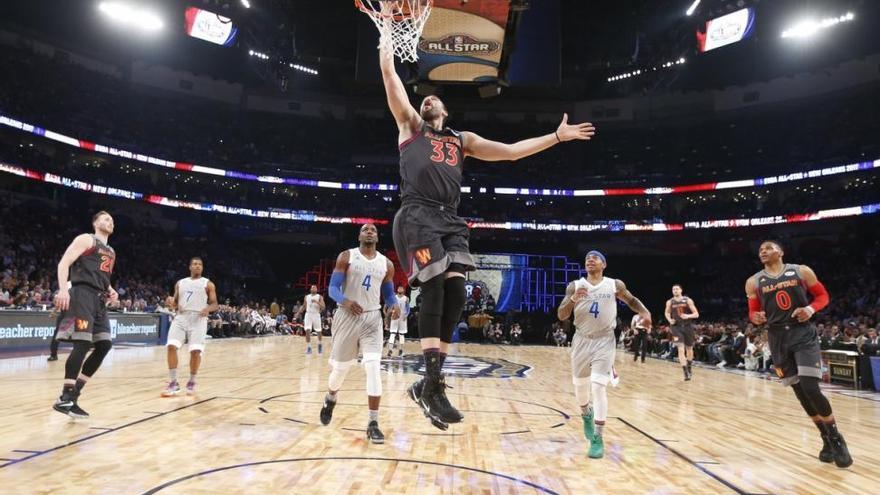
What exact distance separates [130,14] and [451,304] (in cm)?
2568

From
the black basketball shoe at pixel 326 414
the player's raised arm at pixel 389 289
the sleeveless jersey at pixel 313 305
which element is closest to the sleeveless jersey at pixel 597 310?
the player's raised arm at pixel 389 289

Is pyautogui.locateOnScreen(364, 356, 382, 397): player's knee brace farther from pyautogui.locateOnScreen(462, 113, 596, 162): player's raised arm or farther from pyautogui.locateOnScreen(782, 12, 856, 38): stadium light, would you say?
pyautogui.locateOnScreen(782, 12, 856, 38): stadium light

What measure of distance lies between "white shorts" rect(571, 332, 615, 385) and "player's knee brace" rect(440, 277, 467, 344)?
2283 millimetres

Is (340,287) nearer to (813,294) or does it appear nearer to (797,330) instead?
(797,330)

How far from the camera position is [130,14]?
23719 millimetres

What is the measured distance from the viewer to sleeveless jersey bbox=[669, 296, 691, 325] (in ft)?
45.3

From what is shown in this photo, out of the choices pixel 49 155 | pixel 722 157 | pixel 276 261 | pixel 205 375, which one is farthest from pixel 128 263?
pixel 722 157

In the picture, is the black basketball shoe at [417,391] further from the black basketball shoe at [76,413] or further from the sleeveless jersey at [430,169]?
the black basketball shoe at [76,413]

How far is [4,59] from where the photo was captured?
1093 inches

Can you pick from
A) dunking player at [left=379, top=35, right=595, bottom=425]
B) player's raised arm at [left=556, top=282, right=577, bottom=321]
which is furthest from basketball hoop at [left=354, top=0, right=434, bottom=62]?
player's raised arm at [left=556, top=282, right=577, bottom=321]

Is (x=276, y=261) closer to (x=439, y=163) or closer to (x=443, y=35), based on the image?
(x=443, y=35)

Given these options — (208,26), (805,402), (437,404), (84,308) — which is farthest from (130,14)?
(805,402)

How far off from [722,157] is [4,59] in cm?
3897

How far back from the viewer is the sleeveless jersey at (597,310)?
579 cm
